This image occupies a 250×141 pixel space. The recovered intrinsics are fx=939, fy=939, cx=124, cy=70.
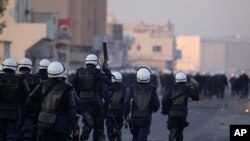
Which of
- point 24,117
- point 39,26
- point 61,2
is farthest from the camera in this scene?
point 61,2

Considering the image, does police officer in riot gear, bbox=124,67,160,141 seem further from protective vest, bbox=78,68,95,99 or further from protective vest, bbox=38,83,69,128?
protective vest, bbox=38,83,69,128

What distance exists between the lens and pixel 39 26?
5538 cm

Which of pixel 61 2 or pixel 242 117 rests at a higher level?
pixel 61 2

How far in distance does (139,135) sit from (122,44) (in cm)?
12142

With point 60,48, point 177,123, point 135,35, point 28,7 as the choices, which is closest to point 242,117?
point 177,123

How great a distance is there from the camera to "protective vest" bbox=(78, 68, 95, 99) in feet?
59.6

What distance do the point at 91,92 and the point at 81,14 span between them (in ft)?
234

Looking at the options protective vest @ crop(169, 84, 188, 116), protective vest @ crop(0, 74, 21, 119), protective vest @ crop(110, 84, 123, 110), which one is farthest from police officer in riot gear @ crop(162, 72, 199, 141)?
protective vest @ crop(0, 74, 21, 119)

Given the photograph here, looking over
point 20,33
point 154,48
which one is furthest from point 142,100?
point 154,48

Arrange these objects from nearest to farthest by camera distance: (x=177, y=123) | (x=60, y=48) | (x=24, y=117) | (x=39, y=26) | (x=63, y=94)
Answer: (x=63, y=94) < (x=24, y=117) < (x=177, y=123) < (x=39, y=26) < (x=60, y=48)

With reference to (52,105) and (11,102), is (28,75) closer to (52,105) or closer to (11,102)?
(11,102)

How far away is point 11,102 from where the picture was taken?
16359 mm

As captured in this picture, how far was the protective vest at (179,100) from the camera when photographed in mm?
18609

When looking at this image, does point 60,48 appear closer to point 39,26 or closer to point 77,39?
point 39,26
